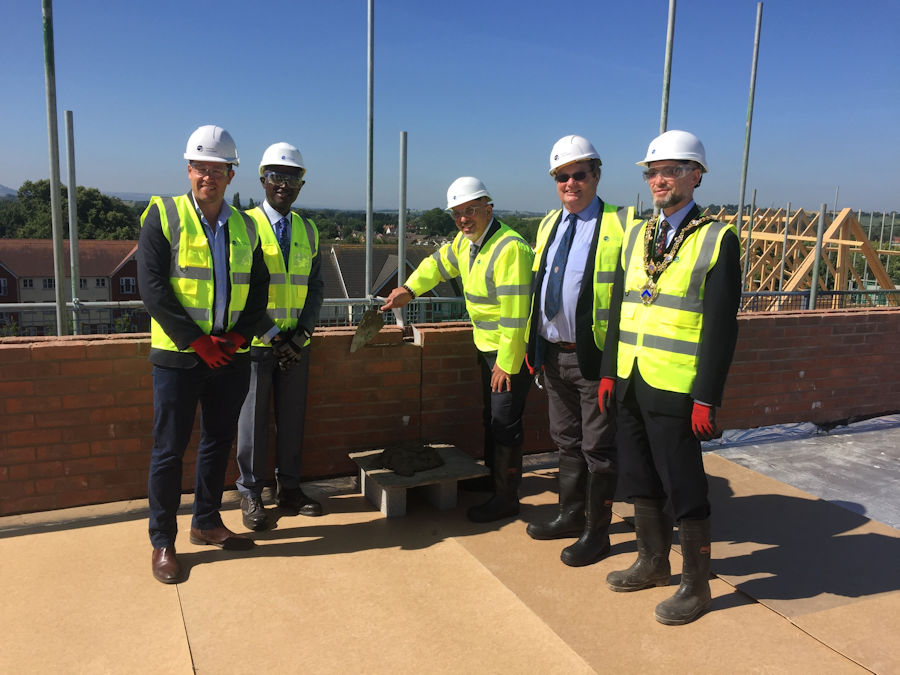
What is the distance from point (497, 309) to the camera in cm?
386

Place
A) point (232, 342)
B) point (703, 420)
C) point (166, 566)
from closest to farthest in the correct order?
point (703, 420), point (166, 566), point (232, 342)

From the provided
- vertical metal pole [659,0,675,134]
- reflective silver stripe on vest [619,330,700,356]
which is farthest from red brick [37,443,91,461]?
vertical metal pole [659,0,675,134]

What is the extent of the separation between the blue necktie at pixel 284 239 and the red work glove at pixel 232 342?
2.16 feet

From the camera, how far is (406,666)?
253 cm

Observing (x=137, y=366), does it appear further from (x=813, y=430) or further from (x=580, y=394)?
(x=813, y=430)

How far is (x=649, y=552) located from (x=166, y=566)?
2356 mm

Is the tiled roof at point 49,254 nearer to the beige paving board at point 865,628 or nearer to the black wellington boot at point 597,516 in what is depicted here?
the black wellington boot at point 597,516

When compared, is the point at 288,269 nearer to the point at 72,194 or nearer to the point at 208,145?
the point at 208,145

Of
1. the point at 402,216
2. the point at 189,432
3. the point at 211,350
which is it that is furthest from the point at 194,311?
the point at 402,216

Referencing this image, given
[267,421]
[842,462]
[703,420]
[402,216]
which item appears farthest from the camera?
[402,216]

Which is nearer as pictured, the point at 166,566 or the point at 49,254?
the point at 166,566

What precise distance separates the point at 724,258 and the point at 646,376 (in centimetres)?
61

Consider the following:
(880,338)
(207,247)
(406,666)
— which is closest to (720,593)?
(406,666)

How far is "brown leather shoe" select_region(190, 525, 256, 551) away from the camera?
11.3 ft
